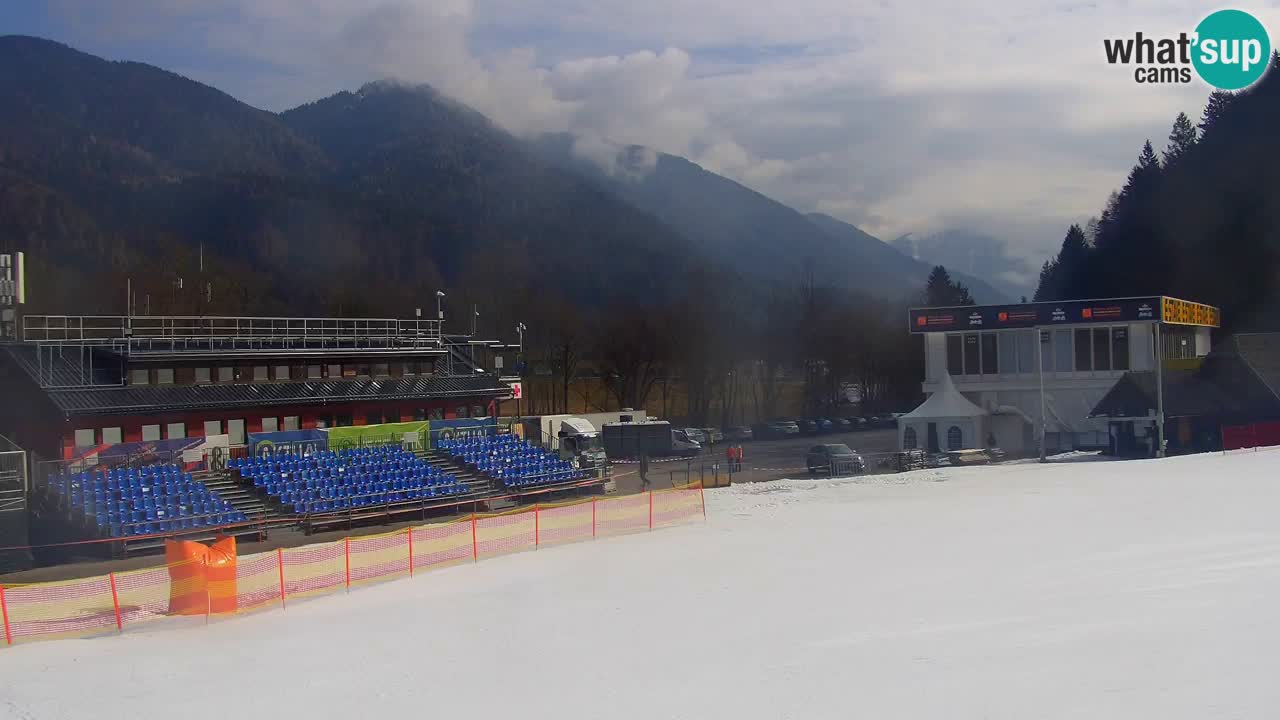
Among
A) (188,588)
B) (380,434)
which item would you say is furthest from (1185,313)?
(188,588)

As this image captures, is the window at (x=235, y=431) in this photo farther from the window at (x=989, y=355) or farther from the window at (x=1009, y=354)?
the window at (x=1009, y=354)

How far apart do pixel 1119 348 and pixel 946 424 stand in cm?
1206

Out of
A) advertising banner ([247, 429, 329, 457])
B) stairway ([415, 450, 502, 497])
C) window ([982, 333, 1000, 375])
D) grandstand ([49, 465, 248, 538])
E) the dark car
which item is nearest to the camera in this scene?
grandstand ([49, 465, 248, 538])

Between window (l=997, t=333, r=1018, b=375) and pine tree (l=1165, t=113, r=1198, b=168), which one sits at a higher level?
pine tree (l=1165, t=113, r=1198, b=168)

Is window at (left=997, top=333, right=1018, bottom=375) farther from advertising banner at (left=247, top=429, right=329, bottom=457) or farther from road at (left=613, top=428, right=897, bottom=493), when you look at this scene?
advertising banner at (left=247, top=429, right=329, bottom=457)

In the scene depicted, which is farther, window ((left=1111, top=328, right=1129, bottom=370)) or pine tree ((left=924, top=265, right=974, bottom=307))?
pine tree ((left=924, top=265, right=974, bottom=307))

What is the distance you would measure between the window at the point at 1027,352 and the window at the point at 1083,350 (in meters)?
2.46

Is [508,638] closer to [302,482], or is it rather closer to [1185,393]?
[302,482]

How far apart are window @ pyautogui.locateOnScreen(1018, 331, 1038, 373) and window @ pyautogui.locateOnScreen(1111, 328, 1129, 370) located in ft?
14.5

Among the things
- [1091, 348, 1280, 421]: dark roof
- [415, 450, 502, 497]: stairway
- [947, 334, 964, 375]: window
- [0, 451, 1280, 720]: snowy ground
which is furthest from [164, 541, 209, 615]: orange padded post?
[947, 334, 964, 375]: window

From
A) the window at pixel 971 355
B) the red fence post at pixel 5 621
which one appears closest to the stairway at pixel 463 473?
the red fence post at pixel 5 621

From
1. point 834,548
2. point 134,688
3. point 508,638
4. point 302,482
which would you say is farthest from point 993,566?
point 302,482

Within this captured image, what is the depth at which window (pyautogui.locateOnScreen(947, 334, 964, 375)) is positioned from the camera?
6206 cm

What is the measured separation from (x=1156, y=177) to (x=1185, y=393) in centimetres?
7529
